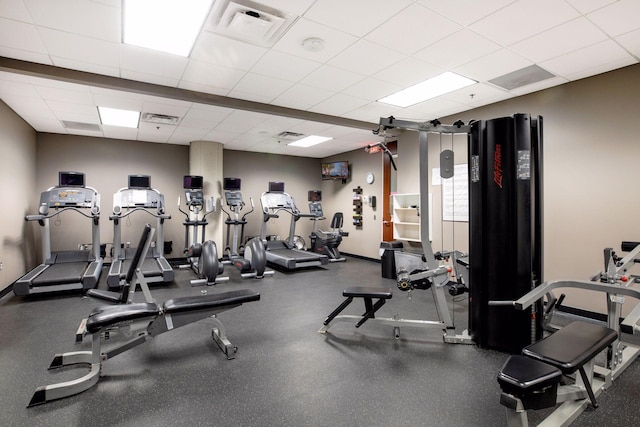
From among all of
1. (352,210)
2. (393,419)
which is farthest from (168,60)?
(352,210)

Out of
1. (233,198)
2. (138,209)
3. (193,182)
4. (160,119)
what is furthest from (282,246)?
(160,119)

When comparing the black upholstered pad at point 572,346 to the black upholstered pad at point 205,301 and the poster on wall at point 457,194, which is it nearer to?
the black upholstered pad at point 205,301

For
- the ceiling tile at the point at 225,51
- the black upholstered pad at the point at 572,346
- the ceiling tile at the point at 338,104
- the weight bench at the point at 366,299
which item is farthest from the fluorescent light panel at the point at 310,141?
the black upholstered pad at the point at 572,346

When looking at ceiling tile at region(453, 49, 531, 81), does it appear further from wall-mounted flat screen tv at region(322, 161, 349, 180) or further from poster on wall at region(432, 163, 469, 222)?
wall-mounted flat screen tv at region(322, 161, 349, 180)

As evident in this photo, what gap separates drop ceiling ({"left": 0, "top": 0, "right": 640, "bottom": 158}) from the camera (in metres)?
2.62

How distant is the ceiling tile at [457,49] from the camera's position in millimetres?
3002

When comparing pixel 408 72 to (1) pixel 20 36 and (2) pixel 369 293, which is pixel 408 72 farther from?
(1) pixel 20 36

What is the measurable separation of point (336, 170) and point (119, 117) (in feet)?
16.1

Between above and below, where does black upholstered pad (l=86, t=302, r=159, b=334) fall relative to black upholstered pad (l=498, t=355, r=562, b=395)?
below

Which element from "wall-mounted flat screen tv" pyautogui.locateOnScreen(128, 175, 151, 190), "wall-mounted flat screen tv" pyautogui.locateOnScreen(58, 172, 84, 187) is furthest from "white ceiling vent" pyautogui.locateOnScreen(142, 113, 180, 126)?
"wall-mounted flat screen tv" pyautogui.locateOnScreen(58, 172, 84, 187)

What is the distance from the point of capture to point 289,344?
3020 mm

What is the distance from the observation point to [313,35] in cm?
299

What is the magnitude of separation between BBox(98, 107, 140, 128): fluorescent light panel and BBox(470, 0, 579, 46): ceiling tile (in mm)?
4881

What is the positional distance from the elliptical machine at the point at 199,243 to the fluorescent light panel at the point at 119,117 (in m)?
1.37
